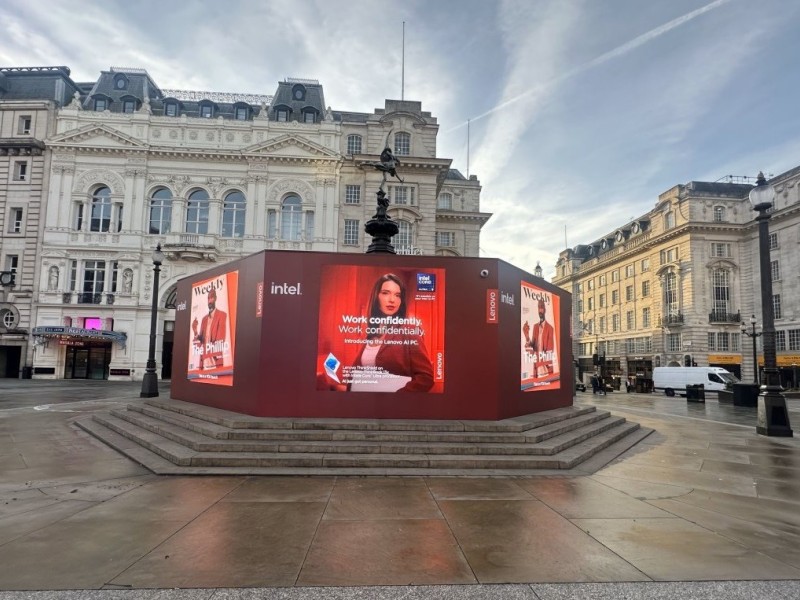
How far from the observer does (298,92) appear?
4512 cm

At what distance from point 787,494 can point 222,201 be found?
4183 centimetres

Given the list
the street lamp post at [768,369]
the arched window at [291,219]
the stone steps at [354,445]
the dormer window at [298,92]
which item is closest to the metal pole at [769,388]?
the street lamp post at [768,369]

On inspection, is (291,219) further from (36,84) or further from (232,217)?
(36,84)

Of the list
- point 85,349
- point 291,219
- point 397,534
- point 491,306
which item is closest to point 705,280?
point 291,219

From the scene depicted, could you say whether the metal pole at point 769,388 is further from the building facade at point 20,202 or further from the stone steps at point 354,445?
the building facade at point 20,202

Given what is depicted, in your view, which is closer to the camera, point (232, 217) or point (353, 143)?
point (232, 217)

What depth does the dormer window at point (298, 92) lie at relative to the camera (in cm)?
4503

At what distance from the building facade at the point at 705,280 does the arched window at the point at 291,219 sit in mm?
29764

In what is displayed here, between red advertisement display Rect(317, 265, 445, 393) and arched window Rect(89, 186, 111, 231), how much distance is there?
1551 inches

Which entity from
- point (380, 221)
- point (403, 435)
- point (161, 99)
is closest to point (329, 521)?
point (403, 435)

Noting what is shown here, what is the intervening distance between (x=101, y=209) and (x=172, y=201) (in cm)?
648

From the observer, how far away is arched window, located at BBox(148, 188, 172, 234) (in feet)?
134

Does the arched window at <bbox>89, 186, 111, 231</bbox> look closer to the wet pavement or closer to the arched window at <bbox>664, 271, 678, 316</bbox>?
the wet pavement

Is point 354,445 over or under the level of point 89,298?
under
